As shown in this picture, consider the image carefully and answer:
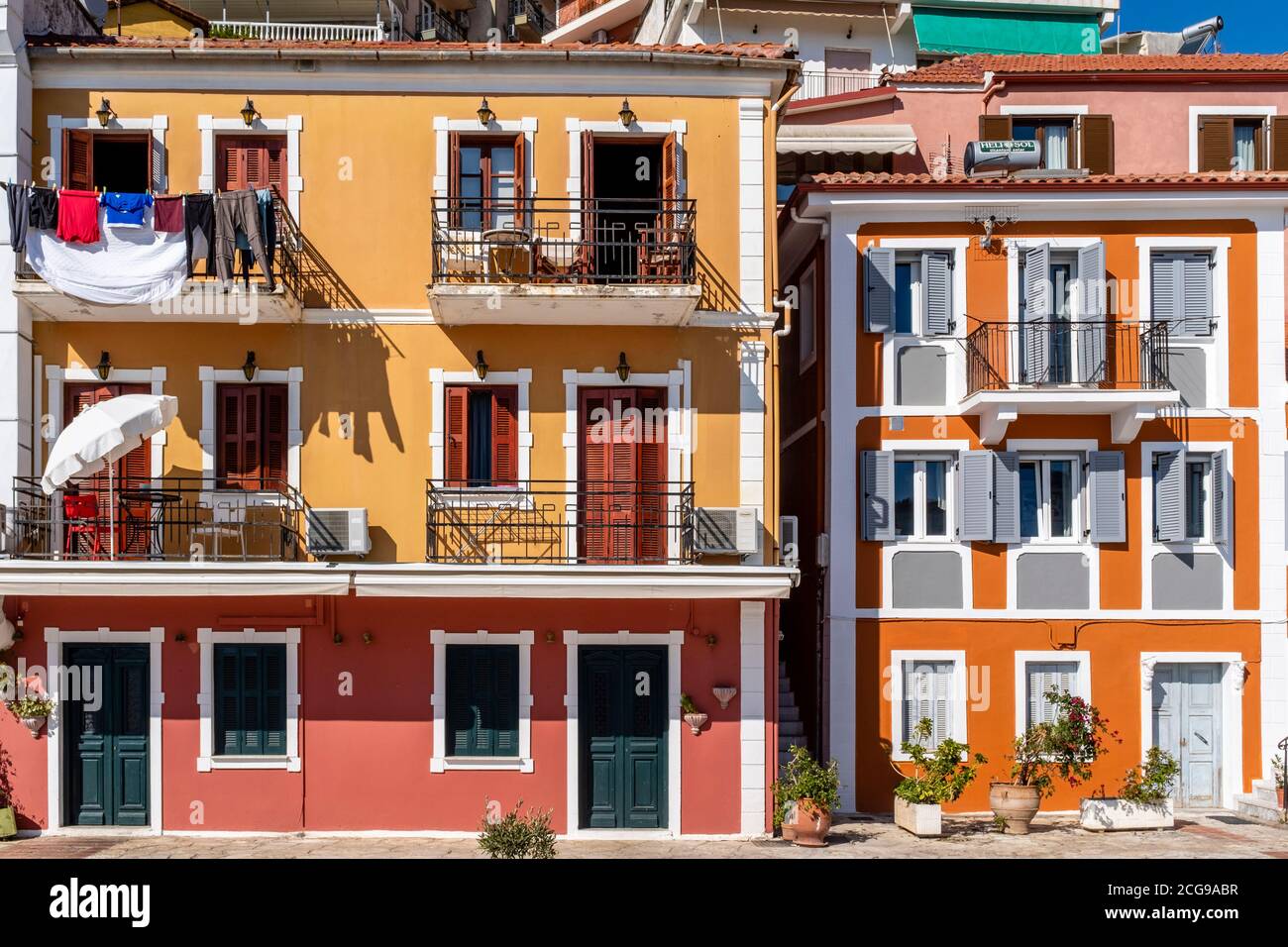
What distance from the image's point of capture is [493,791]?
1686 cm

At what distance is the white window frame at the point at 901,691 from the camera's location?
18594 millimetres

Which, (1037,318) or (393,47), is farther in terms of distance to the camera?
(1037,318)

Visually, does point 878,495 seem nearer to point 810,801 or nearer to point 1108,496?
point 1108,496

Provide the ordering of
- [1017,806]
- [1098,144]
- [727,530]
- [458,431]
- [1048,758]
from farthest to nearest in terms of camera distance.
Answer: [1098,144] < [1048,758] < [1017,806] < [458,431] < [727,530]

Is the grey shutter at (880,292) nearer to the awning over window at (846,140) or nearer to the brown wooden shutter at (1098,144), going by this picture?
the awning over window at (846,140)

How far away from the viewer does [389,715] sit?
16.9m

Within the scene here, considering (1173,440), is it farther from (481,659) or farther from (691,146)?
(481,659)

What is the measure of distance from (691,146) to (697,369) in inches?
119

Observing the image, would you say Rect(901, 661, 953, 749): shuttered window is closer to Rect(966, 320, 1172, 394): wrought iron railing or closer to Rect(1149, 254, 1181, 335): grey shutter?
Rect(966, 320, 1172, 394): wrought iron railing

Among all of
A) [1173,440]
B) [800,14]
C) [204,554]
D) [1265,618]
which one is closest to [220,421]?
[204,554]

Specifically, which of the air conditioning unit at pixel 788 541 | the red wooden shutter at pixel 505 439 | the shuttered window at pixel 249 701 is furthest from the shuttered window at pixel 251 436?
the air conditioning unit at pixel 788 541

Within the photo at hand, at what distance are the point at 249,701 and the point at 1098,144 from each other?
16.6m

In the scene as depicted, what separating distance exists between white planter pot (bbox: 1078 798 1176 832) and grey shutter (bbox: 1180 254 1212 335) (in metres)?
6.91

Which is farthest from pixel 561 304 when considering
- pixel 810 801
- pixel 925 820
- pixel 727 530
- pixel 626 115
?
pixel 925 820
